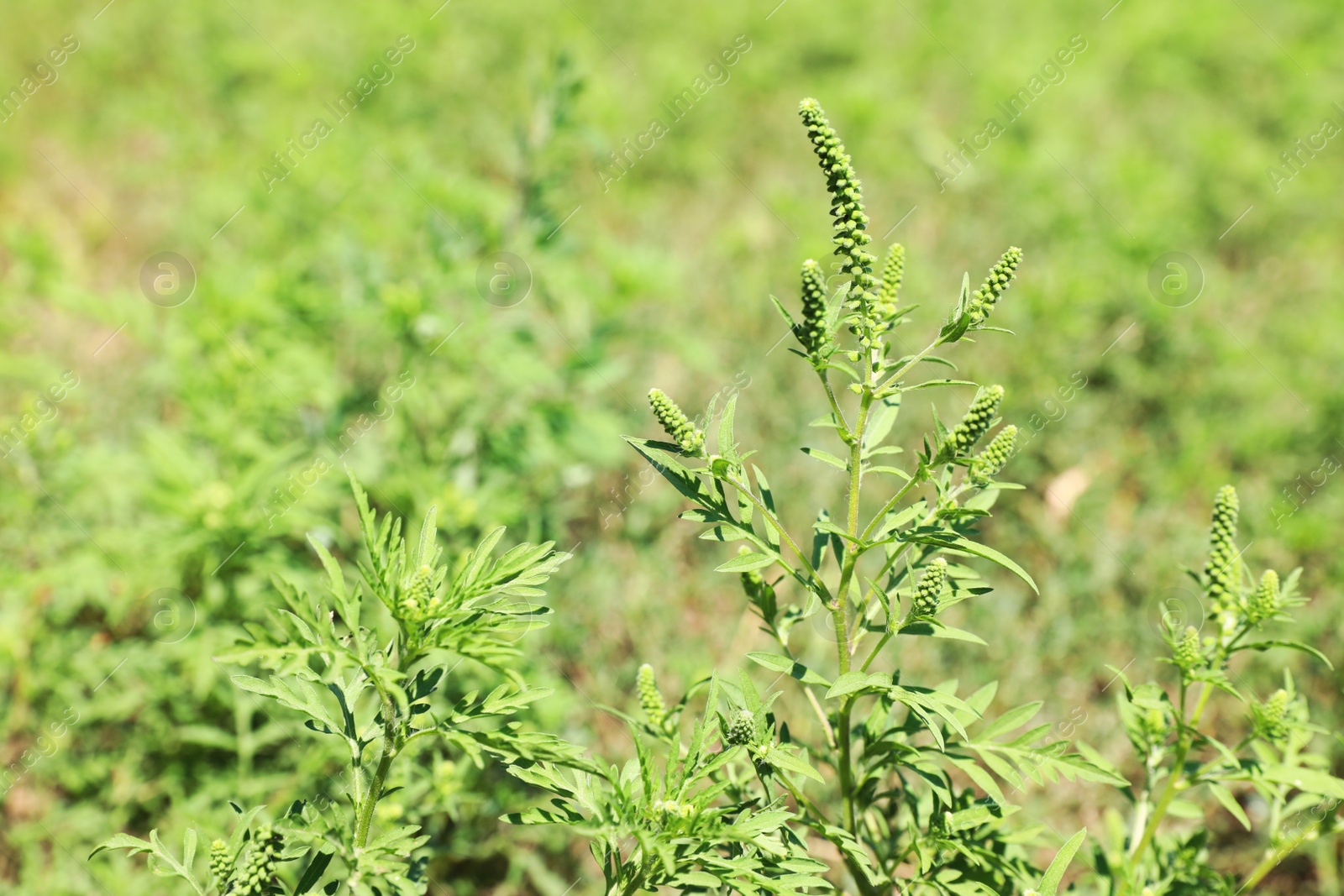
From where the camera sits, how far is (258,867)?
1.61m

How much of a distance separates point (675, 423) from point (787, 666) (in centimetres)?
59

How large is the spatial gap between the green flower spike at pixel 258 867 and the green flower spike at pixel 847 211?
1442 mm

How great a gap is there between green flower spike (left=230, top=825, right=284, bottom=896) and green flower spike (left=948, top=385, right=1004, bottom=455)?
4.75 feet

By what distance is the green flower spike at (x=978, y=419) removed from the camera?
1592 mm

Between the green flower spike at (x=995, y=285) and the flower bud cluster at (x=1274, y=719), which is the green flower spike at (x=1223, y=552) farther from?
the green flower spike at (x=995, y=285)

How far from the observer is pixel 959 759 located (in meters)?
1.89

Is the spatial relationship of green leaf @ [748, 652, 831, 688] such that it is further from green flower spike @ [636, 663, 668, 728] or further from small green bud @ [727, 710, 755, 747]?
green flower spike @ [636, 663, 668, 728]

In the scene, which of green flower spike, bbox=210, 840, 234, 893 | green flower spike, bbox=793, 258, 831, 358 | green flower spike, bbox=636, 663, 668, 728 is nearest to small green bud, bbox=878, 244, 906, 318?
green flower spike, bbox=793, 258, 831, 358

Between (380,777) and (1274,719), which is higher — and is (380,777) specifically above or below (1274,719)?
above

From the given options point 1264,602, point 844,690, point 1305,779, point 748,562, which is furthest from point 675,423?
point 1305,779

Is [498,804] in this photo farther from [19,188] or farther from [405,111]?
[19,188]

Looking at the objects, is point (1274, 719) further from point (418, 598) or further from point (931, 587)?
point (418, 598)

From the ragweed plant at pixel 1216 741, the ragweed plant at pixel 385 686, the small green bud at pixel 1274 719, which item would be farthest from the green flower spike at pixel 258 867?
the small green bud at pixel 1274 719

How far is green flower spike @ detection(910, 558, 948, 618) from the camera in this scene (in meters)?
1.68
